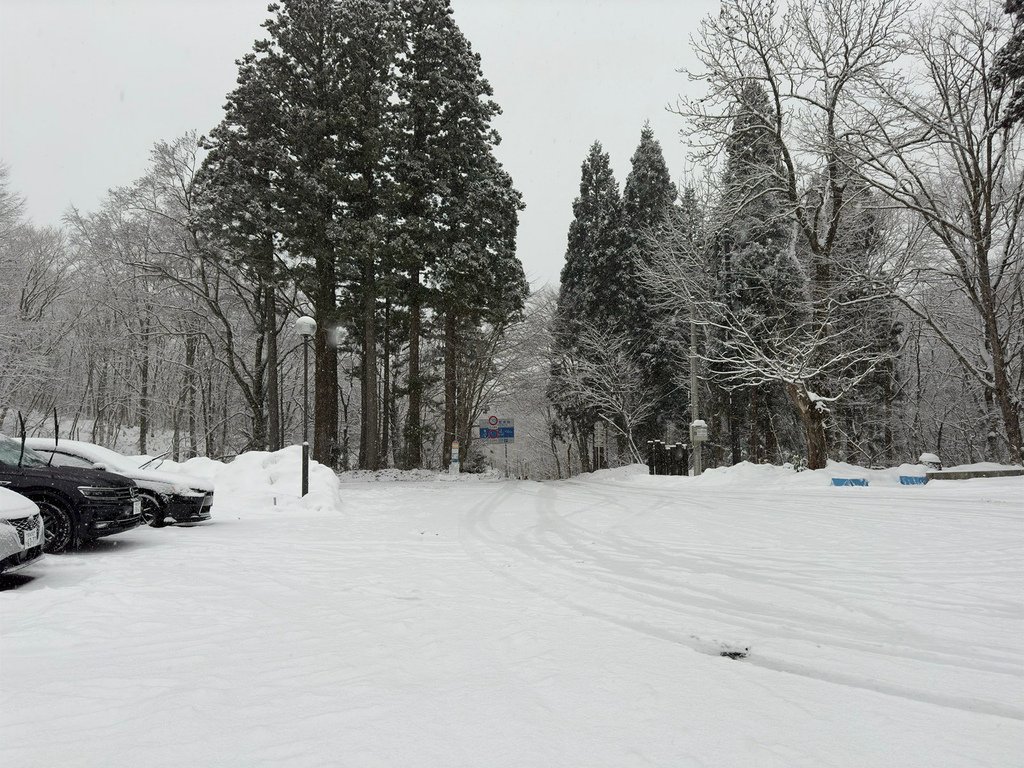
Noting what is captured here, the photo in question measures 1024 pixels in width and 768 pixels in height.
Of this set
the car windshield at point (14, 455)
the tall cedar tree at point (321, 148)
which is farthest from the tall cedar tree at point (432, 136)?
the car windshield at point (14, 455)

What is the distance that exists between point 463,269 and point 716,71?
1205cm

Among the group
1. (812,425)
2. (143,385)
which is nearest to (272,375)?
(143,385)

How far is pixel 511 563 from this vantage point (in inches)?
268

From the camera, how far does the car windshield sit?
23.5 ft

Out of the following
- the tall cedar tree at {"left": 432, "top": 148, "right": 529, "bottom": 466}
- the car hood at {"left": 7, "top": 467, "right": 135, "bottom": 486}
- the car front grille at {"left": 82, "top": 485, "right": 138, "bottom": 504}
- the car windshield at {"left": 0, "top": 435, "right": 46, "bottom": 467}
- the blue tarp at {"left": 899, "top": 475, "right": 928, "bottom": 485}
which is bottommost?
the blue tarp at {"left": 899, "top": 475, "right": 928, "bottom": 485}

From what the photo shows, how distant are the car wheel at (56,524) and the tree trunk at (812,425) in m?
17.4

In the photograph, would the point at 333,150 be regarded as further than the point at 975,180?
Yes

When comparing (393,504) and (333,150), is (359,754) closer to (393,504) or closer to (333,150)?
(393,504)

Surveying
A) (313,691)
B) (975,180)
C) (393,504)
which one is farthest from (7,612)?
(975,180)

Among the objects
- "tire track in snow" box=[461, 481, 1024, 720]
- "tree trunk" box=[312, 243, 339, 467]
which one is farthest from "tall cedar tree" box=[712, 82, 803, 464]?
"tree trunk" box=[312, 243, 339, 467]

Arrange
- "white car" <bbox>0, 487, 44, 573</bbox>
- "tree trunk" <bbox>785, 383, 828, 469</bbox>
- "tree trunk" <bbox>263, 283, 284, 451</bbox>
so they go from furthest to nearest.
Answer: "tree trunk" <bbox>263, 283, 284, 451</bbox>, "tree trunk" <bbox>785, 383, 828, 469</bbox>, "white car" <bbox>0, 487, 44, 573</bbox>

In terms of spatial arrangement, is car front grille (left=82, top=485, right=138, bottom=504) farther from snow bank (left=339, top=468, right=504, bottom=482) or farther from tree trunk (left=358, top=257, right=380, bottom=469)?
tree trunk (left=358, top=257, right=380, bottom=469)

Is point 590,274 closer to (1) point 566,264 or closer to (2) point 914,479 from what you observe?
(1) point 566,264

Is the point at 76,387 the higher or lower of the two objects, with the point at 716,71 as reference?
lower
